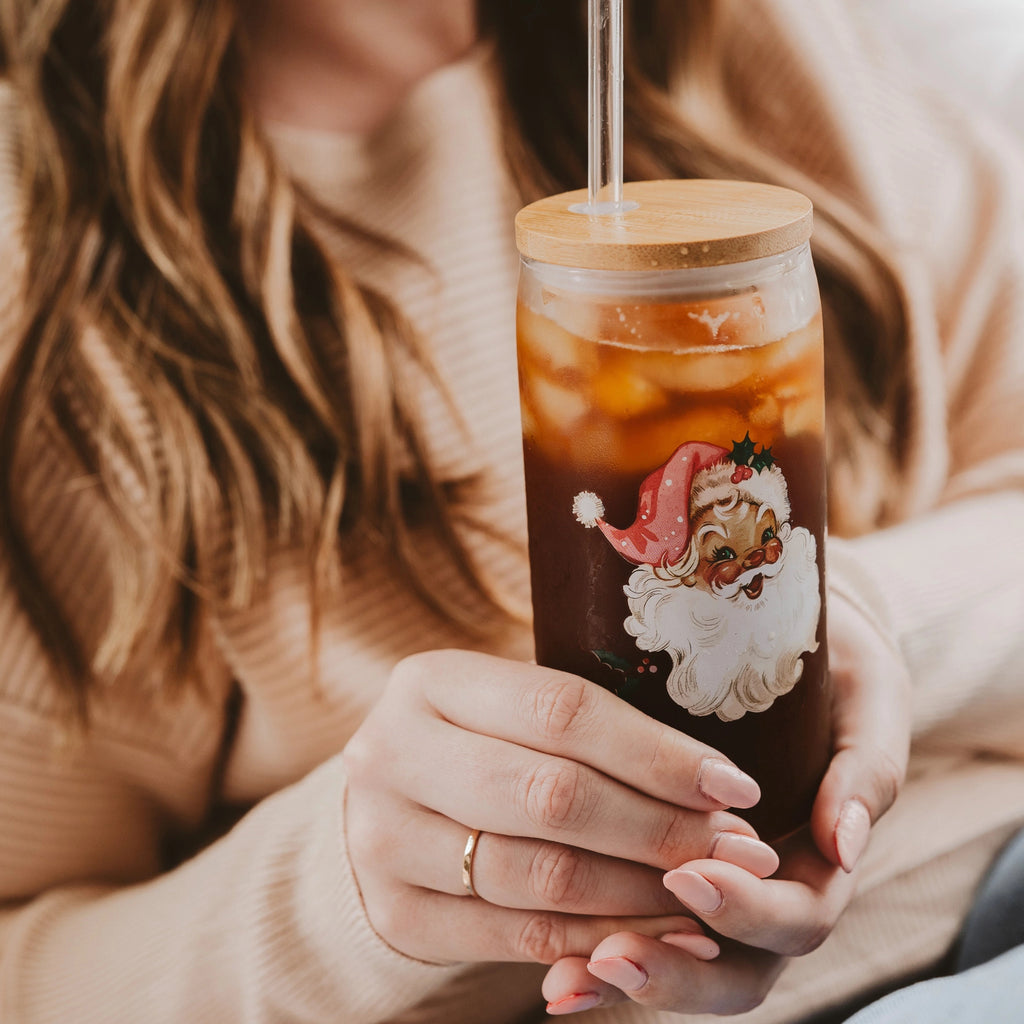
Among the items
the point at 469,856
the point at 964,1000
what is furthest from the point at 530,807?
the point at 964,1000

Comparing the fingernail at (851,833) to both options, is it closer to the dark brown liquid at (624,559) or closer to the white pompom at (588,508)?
the dark brown liquid at (624,559)

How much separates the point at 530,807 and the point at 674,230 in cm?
27

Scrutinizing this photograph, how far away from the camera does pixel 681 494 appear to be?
1.48 ft

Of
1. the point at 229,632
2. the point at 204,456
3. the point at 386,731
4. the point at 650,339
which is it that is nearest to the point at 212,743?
the point at 229,632

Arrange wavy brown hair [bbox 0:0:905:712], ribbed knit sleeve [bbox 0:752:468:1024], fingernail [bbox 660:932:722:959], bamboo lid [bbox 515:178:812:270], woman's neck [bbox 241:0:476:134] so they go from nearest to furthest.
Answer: bamboo lid [bbox 515:178:812:270], fingernail [bbox 660:932:722:959], ribbed knit sleeve [bbox 0:752:468:1024], wavy brown hair [bbox 0:0:905:712], woman's neck [bbox 241:0:476:134]

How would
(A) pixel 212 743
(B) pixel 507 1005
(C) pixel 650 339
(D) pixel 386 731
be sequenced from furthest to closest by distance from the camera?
1. (A) pixel 212 743
2. (B) pixel 507 1005
3. (D) pixel 386 731
4. (C) pixel 650 339

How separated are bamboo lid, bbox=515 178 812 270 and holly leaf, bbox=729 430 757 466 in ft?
0.24

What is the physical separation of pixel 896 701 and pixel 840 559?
16 cm

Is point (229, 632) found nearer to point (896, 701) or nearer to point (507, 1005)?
point (507, 1005)

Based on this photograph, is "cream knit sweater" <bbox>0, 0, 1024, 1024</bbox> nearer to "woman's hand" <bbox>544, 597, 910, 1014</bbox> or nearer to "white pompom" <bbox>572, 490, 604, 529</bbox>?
"woman's hand" <bbox>544, 597, 910, 1014</bbox>

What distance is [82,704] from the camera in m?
0.77

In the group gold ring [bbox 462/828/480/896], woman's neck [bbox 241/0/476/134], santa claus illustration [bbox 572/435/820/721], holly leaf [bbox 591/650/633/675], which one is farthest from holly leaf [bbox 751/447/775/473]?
woman's neck [bbox 241/0/476/134]

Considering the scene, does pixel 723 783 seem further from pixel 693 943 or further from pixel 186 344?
pixel 186 344

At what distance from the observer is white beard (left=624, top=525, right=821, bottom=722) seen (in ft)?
1.51
